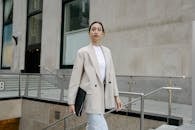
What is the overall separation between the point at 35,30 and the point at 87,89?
15053 mm

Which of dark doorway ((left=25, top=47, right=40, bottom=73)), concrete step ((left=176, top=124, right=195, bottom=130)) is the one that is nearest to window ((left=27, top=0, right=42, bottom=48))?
dark doorway ((left=25, top=47, right=40, bottom=73))

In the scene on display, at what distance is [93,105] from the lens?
3.24 meters

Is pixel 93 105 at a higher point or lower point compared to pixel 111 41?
lower

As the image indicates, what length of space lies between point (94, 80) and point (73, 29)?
37.6 ft

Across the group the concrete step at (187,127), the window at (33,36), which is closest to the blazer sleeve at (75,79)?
the concrete step at (187,127)

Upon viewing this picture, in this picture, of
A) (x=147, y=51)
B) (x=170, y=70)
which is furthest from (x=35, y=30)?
(x=170, y=70)

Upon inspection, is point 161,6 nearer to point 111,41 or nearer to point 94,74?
point 111,41

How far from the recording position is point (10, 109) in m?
9.16

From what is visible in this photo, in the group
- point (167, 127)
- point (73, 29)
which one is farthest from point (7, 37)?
point (167, 127)

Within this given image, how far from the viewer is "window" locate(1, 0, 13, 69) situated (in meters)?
20.5

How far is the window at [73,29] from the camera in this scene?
1371 cm

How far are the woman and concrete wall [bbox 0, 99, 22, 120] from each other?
20.5 ft

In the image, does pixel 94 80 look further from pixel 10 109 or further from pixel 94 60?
pixel 10 109

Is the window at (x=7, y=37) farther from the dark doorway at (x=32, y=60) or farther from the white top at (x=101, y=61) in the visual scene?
the white top at (x=101, y=61)
